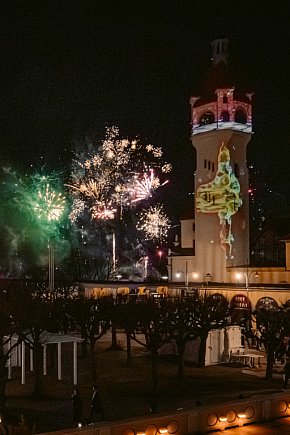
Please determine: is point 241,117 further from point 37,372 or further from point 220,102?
point 37,372

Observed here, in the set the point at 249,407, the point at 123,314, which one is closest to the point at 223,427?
the point at 249,407

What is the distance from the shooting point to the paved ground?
23406 mm

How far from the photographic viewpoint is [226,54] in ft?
199

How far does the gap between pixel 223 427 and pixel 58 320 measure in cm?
1303

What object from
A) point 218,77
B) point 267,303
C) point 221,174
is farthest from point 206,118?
point 267,303

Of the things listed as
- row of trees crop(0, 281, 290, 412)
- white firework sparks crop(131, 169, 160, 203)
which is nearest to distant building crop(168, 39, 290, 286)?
white firework sparks crop(131, 169, 160, 203)

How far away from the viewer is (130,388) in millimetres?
28031

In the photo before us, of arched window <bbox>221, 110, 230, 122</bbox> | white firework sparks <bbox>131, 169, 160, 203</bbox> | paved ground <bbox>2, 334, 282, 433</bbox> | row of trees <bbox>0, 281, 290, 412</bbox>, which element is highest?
arched window <bbox>221, 110, 230, 122</bbox>

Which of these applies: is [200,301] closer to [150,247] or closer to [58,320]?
[58,320]

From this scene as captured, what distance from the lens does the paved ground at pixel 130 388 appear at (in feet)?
76.8

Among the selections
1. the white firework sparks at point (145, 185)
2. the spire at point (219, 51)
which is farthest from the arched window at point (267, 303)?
the spire at point (219, 51)

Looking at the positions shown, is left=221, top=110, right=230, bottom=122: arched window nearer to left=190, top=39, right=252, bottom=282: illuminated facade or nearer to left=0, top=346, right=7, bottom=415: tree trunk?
left=190, top=39, right=252, bottom=282: illuminated facade

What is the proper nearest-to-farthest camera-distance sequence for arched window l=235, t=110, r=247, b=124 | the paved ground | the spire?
the paved ground
arched window l=235, t=110, r=247, b=124
the spire

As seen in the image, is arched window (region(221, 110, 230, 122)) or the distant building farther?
arched window (region(221, 110, 230, 122))
